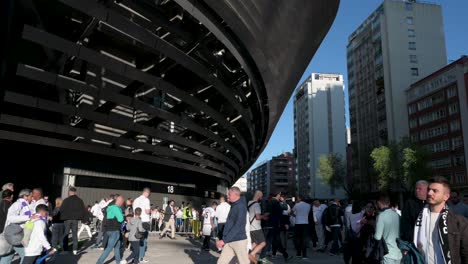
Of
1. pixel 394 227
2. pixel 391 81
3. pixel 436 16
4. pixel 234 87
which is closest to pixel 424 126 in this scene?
pixel 391 81

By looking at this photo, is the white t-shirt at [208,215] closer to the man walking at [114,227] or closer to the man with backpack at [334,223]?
the man with backpack at [334,223]

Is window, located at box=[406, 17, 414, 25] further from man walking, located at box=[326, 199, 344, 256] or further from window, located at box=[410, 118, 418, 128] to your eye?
man walking, located at box=[326, 199, 344, 256]

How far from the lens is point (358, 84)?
87125mm

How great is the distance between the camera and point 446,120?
194ft

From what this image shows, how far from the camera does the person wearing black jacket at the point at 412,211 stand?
16.6ft

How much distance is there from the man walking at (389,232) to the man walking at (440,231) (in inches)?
68.1

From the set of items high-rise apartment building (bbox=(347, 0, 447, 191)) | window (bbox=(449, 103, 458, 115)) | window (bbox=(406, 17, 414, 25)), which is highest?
window (bbox=(406, 17, 414, 25))

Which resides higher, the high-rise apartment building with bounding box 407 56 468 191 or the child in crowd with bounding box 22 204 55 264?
the high-rise apartment building with bounding box 407 56 468 191

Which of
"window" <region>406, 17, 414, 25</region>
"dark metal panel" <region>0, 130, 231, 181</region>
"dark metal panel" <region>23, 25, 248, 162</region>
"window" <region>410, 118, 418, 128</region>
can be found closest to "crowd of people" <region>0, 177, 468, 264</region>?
"dark metal panel" <region>23, 25, 248, 162</region>

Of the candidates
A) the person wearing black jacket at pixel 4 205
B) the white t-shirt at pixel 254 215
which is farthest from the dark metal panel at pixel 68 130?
the white t-shirt at pixel 254 215

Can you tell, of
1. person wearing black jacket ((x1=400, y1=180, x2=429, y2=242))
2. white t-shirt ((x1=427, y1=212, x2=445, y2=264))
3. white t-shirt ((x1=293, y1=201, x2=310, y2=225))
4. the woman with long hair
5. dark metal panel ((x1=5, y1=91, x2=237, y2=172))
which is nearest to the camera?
white t-shirt ((x1=427, y1=212, x2=445, y2=264))

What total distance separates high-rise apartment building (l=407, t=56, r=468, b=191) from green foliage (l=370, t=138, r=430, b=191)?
5.50 meters

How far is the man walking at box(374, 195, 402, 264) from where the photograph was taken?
5.74m

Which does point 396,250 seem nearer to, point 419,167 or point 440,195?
point 440,195
